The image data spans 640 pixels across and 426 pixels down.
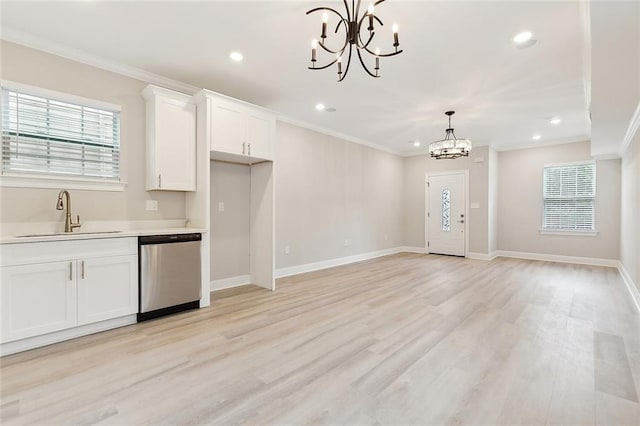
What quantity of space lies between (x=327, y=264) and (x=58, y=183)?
425 cm

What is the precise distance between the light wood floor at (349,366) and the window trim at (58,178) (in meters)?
1.49

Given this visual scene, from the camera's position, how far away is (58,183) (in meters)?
2.95

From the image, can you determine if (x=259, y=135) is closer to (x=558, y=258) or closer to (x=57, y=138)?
(x=57, y=138)

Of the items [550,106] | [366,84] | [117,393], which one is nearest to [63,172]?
[117,393]

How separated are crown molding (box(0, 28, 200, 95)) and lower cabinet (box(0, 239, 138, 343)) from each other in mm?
1906

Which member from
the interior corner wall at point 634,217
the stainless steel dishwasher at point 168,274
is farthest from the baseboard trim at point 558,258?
the stainless steel dishwasher at point 168,274

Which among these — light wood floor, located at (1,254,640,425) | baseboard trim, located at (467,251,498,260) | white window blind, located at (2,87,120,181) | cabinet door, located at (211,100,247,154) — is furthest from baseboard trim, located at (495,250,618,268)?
white window blind, located at (2,87,120,181)

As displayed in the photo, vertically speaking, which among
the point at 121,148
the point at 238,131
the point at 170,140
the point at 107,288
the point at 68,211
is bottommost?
the point at 107,288

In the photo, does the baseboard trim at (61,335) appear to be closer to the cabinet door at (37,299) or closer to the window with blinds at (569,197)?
the cabinet door at (37,299)

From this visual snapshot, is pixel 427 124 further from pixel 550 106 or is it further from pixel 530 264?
pixel 530 264

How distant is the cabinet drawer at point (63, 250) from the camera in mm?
2412

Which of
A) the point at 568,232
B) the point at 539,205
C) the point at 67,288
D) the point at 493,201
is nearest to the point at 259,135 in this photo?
the point at 67,288

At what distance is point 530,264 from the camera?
20.5 feet

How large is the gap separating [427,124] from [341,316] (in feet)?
13.1
